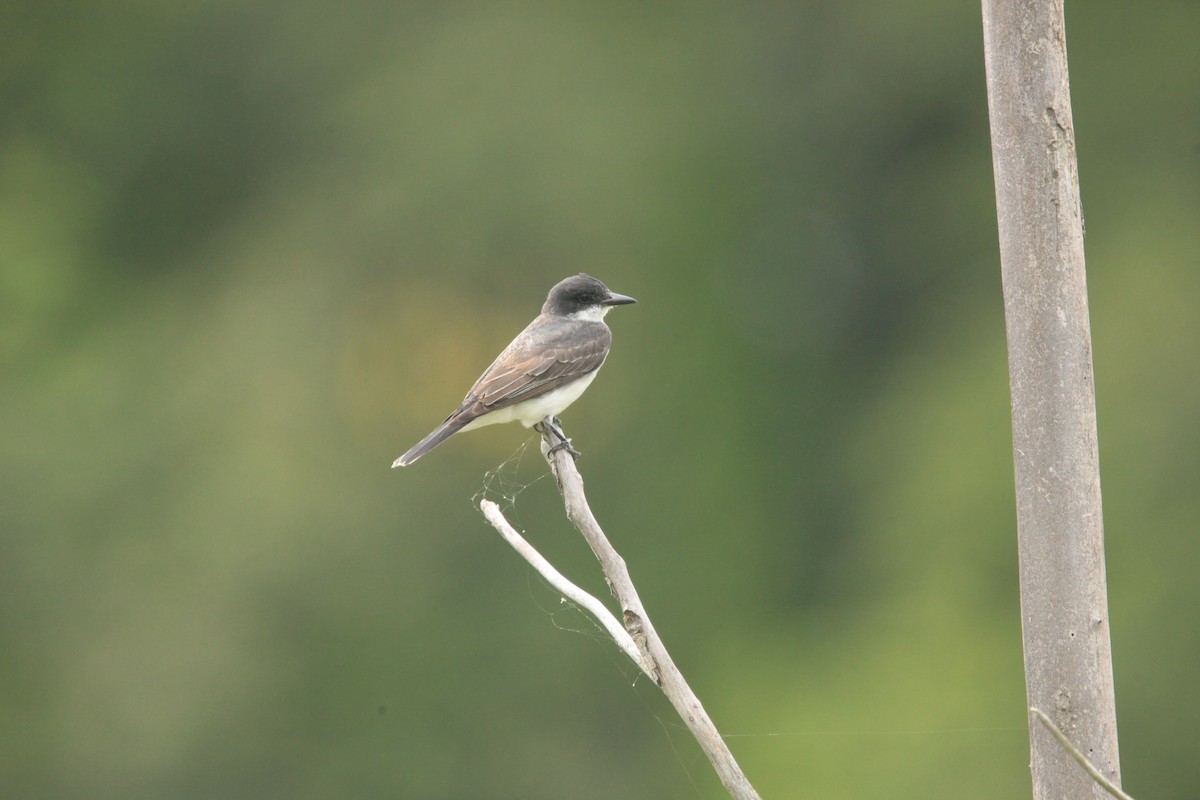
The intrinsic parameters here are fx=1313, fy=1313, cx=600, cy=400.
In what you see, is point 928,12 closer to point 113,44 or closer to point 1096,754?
point 113,44

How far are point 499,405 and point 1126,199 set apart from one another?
534 cm

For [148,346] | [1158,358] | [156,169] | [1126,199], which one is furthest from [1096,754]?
[156,169]

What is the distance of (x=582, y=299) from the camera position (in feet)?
20.9

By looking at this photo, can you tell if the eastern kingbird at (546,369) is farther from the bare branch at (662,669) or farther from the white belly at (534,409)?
the bare branch at (662,669)

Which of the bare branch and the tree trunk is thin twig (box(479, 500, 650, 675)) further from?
the tree trunk

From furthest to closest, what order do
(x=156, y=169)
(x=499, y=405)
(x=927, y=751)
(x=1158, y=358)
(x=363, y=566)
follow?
(x=156, y=169) → (x=363, y=566) → (x=927, y=751) → (x=1158, y=358) → (x=499, y=405)

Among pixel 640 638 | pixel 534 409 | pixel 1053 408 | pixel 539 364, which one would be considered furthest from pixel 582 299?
pixel 1053 408

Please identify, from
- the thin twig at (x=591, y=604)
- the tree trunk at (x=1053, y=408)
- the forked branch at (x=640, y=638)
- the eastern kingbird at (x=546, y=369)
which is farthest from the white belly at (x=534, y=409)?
the tree trunk at (x=1053, y=408)

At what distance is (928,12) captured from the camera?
9.77 m

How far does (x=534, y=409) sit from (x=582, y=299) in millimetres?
893

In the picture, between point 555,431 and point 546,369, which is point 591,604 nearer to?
point 555,431

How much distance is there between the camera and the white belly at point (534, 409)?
18.3 ft

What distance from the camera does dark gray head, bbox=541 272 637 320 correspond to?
6.29 m

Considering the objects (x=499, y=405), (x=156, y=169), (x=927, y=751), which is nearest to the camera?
(x=499, y=405)
